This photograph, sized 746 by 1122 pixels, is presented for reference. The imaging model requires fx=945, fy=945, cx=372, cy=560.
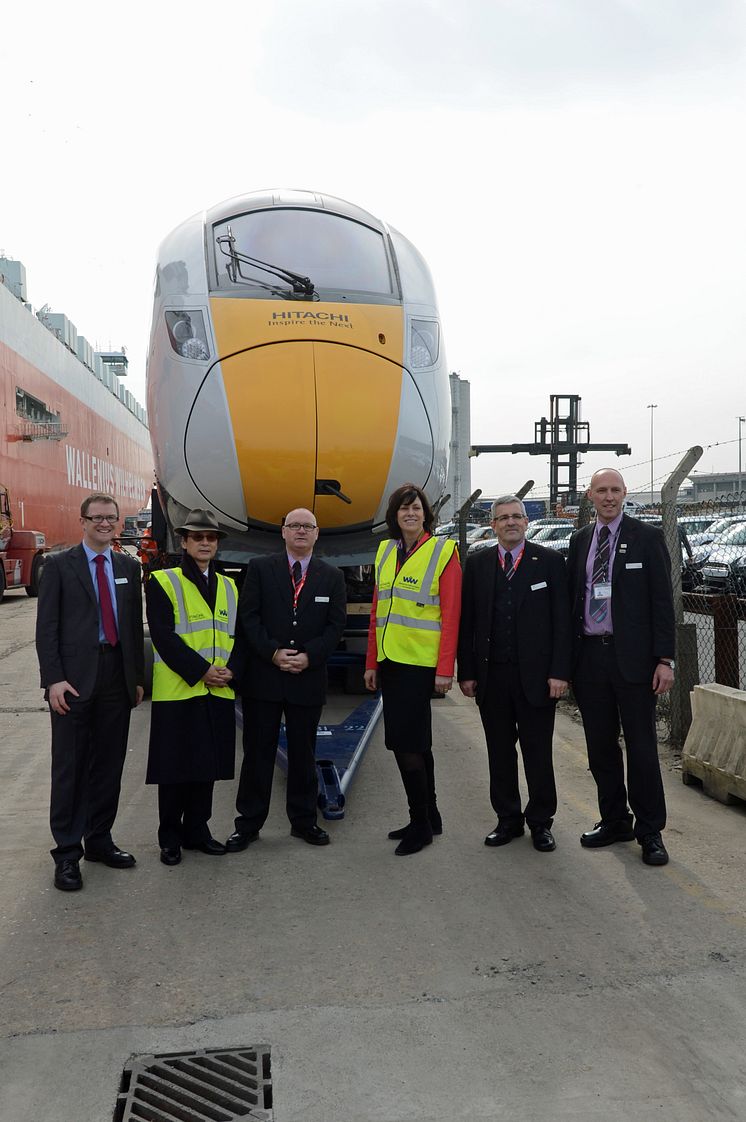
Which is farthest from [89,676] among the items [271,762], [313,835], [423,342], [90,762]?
[423,342]

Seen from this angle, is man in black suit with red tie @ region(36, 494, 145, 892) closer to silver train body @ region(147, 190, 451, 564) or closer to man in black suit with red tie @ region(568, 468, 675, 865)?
silver train body @ region(147, 190, 451, 564)

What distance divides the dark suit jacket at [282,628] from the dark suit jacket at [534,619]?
74cm

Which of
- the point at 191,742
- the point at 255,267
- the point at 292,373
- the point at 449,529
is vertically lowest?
the point at 191,742

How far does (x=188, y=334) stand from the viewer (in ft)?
21.6

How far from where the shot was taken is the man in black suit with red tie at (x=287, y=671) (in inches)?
189

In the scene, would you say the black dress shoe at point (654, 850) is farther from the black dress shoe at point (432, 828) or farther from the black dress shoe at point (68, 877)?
the black dress shoe at point (68, 877)

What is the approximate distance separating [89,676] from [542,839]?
7.66ft

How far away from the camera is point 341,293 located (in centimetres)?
675

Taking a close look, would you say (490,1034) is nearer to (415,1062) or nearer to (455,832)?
(415,1062)

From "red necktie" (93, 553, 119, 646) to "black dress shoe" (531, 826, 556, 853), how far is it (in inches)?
89.6

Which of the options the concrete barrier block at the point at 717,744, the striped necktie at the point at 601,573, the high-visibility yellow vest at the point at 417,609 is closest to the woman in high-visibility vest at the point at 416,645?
the high-visibility yellow vest at the point at 417,609

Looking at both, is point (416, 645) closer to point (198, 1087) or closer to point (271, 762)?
point (271, 762)

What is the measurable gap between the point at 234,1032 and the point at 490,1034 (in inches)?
31.8

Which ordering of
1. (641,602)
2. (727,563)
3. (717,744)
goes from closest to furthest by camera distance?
(641,602) → (717,744) → (727,563)
